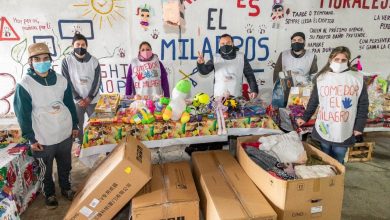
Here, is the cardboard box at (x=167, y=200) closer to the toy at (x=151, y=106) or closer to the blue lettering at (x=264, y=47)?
the toy at (x=151, y=106)

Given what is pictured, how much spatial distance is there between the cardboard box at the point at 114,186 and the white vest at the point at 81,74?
1579 millimetres

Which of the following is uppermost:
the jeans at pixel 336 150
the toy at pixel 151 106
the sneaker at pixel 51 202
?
the toy at pixel 151 106

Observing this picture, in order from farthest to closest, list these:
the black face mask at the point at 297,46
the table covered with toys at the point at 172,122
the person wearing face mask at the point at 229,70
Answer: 1. the black face mask at the point at 297,46
2. the person wearing face mask at the point at 229,70
3. the table covered with toys at the point at 172,122

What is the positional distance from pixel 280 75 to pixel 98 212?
2931mm

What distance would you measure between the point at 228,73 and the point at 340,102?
1.46 meters

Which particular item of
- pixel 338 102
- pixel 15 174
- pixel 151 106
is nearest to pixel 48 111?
pixel 15 174

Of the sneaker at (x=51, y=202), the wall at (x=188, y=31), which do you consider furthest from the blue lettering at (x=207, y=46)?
the sneaker at (x=51, y=202)

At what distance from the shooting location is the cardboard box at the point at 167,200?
2506 mm

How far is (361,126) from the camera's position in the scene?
292 cm

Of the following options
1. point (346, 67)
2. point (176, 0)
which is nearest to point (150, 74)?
point (176, 0)

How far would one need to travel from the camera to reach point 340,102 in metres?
2.89

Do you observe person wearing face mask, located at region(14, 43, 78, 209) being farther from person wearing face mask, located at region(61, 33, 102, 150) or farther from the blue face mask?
person wearing face mask, located at region(61, 33, 102, 150)

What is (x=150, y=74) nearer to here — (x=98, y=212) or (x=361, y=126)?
(x=98, y=212)

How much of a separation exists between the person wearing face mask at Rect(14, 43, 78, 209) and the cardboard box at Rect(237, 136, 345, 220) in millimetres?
1875
